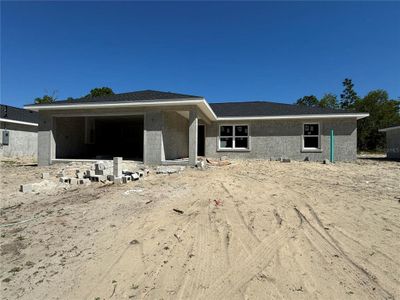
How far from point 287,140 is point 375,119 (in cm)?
3191

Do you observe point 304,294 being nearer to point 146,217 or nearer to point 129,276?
point 129,276

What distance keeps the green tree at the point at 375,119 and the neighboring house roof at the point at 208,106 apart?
1052 inches

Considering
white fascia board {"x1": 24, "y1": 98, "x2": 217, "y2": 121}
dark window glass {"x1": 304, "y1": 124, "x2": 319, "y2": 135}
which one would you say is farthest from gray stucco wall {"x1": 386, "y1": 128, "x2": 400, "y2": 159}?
white fascia board {"x1": 24, "y1": 98, "x2": 217, "y2": 121}

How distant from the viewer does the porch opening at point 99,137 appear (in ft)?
50.0

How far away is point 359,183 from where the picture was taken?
8.84m

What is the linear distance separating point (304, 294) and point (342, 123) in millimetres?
15602

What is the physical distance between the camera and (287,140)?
16.8 meters

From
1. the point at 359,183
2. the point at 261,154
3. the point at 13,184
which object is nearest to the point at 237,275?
the point at 359,183

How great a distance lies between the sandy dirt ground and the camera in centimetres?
304

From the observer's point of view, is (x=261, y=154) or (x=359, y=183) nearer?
(x=359, y=183)

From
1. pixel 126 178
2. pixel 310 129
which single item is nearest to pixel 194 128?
pixel 126 178

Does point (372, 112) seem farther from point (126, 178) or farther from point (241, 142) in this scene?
point (126, 178)

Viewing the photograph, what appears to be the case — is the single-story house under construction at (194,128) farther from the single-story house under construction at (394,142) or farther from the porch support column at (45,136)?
the single-story house under construction at (394,142)

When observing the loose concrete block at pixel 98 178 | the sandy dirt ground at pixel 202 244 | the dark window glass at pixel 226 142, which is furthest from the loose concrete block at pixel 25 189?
the dark window glass at pixel 226 142
